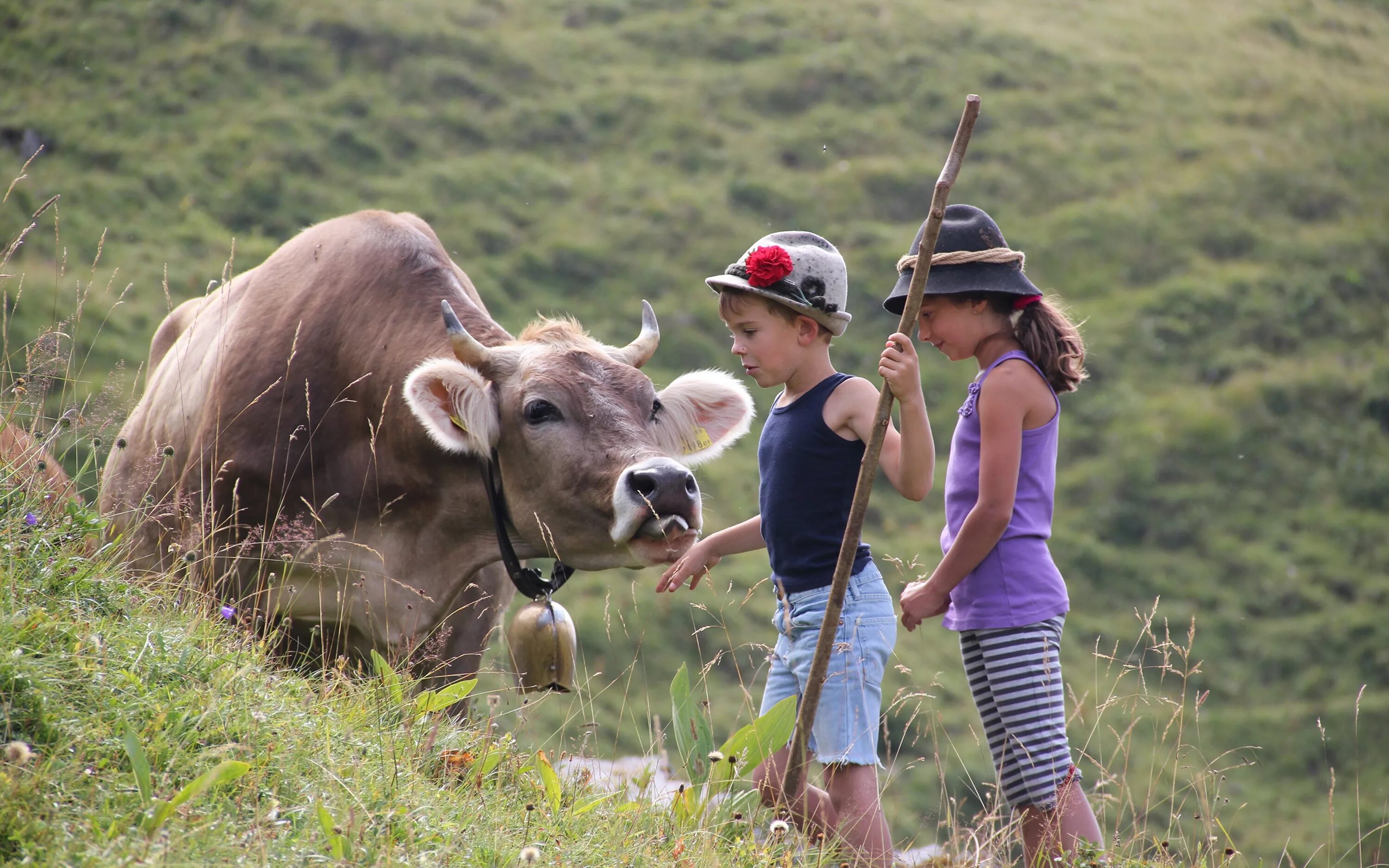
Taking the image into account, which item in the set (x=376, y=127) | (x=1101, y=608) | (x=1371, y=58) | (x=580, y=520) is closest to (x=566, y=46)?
(x=376, y=127)

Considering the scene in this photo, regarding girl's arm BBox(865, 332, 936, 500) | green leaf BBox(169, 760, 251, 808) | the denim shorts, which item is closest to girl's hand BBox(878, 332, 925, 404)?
girl's arm BBox(865, 332, 936, 500)

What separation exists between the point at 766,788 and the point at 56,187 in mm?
15959

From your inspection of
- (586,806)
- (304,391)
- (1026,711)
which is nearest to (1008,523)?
(1026,711)

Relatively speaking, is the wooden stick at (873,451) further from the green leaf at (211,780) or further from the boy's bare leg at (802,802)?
the green leaf at (211,780)

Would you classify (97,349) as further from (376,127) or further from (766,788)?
(766,788)

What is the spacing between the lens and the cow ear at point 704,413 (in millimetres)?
4648

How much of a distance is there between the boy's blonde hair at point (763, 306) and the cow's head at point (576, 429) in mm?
607

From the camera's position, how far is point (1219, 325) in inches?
736

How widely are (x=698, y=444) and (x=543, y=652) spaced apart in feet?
3.40

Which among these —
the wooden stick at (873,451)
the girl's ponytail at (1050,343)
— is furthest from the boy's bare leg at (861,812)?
the girl's ponytail at (1050,343)

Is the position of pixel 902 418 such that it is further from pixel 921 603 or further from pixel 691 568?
pixel 691 568

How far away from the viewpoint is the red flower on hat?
351cm

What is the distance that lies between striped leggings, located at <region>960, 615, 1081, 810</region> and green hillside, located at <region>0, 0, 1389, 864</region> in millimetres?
7816

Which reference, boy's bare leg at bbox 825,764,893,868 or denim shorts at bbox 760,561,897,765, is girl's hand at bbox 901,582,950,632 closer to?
denim shorts at bbox 760,561,897,765
